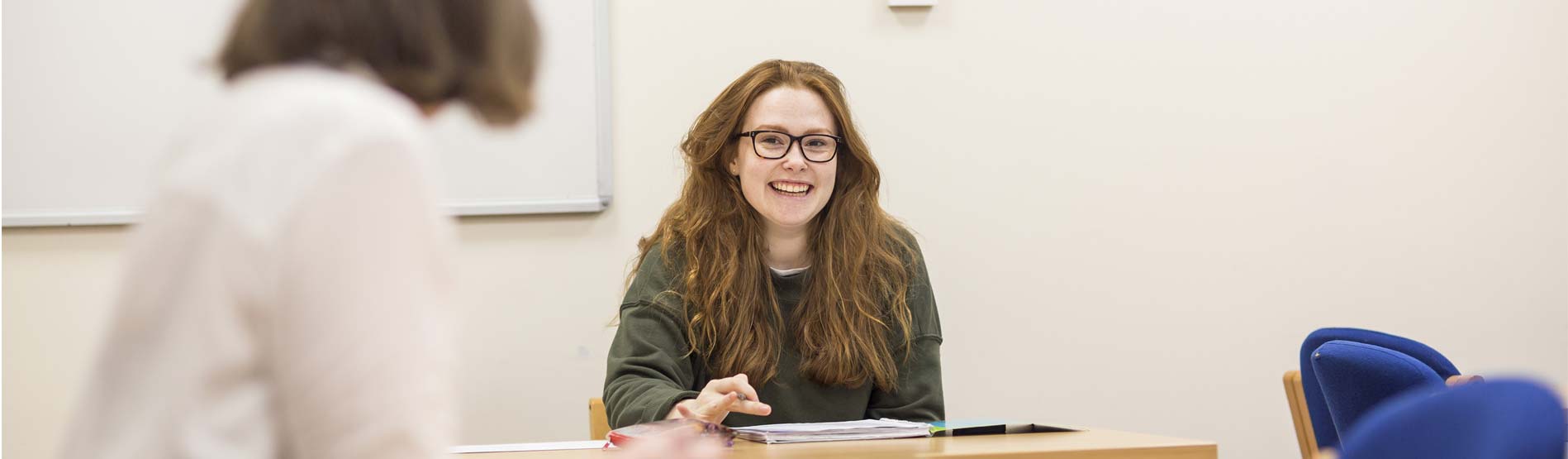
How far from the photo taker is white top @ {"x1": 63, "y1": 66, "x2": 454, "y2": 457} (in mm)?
667

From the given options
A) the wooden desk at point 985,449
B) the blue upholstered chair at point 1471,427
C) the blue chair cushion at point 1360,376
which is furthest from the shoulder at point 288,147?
the blue chair cushion at point 1360,376

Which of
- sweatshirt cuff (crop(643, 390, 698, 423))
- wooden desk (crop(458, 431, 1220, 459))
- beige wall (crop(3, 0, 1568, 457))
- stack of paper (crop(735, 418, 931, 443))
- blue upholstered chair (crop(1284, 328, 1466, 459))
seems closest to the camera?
wooden desk (crop(458, 431, 1220, 459))

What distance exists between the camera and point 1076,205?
3.09m

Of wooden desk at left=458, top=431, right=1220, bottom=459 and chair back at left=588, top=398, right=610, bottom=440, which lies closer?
wooden desk at left=458, top=431, right=1220, bottom=459

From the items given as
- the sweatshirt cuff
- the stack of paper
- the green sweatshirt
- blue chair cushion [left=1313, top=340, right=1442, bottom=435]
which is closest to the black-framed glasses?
the green sweatshirt

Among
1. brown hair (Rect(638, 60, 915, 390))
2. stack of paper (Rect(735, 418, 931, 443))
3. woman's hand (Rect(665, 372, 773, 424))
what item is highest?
brown hair (Rect(638, 60, 915, 390))

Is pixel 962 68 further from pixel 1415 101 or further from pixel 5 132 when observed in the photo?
pixel 5 132

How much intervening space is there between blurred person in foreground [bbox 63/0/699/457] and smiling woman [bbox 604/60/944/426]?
134 cm

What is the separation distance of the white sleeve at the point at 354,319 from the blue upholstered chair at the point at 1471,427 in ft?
2.05

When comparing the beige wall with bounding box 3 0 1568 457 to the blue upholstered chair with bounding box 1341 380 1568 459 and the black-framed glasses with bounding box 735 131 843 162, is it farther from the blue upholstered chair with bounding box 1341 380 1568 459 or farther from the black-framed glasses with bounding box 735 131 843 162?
the blue upholstered chair with bounding box 1341 380 1568 459

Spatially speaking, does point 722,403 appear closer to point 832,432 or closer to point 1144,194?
point 832,432

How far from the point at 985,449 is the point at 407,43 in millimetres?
984

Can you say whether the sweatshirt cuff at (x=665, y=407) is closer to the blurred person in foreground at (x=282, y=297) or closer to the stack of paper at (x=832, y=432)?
the stack of paper at (x=832, y=432)

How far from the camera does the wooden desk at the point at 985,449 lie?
1.50 metres
